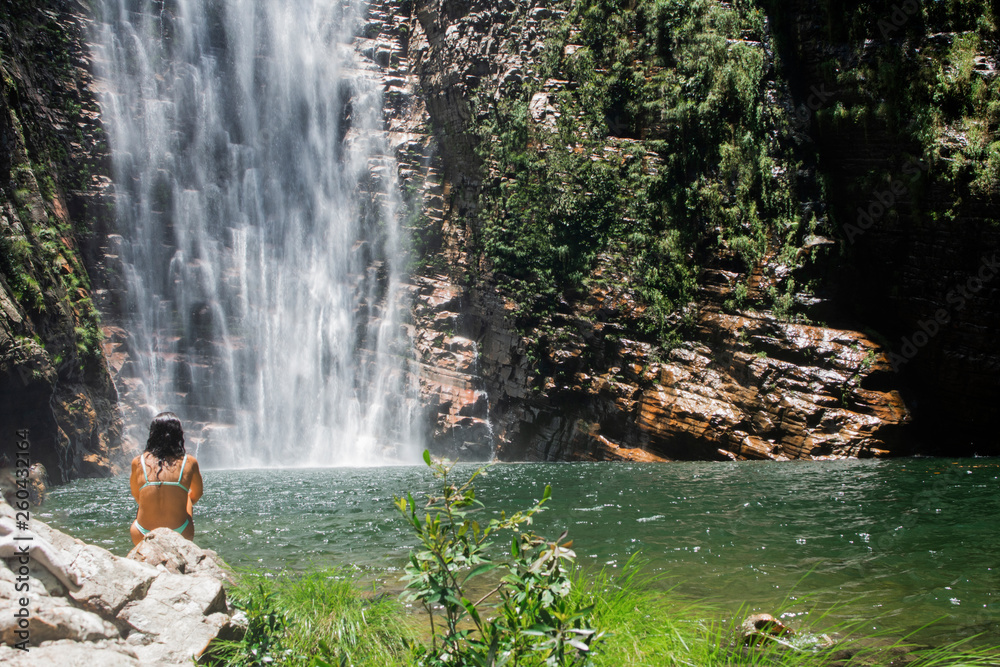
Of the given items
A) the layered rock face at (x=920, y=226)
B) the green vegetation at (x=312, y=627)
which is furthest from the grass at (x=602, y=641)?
the layered rock face at (x=920, y=226)

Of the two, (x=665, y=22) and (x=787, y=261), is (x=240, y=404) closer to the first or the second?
(x=787, y=261)

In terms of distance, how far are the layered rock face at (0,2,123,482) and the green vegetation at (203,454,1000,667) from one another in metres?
14.7

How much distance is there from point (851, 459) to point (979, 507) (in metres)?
7.87

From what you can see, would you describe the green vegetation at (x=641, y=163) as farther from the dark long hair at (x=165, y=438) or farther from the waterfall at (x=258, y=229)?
the dark long hair at (x=165, y=438)

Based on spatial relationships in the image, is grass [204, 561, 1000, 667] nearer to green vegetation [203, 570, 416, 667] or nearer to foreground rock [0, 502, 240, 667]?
green vegetation [203, 570, 416, 667]

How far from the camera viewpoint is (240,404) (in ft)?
85.5

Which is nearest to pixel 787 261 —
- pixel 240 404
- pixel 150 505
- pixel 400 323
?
pixel 400 323

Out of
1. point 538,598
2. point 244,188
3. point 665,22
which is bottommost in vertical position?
point 538,598

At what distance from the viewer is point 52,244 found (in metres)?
20.2

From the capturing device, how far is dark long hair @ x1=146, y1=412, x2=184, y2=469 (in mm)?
4625

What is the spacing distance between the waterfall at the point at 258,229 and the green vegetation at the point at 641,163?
6.94 metres

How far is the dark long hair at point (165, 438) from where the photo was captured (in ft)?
15.2

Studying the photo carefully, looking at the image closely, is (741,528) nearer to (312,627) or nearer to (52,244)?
(312,627)

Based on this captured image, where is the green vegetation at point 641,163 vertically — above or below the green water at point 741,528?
above
